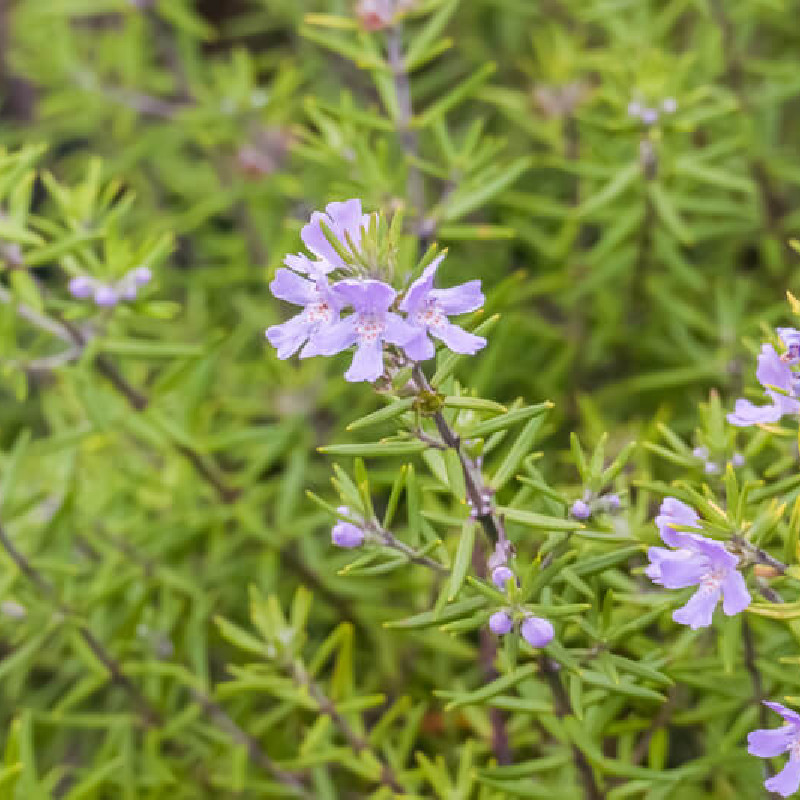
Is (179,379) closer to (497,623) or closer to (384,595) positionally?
(384,595)

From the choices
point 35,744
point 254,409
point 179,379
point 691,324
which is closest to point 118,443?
point 254,409

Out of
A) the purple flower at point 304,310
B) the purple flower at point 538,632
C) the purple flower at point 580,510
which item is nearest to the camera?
the purple flower at point 304,310

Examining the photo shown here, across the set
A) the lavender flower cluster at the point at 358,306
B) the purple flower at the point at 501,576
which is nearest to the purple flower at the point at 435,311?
the lavender flower cluster at the point at 358,306

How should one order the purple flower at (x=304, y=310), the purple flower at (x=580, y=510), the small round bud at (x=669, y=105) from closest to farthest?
the purple flower at (x=304, y=310), the purple flower at (x=580, y=510), the small round bud at (x=669, y=105)

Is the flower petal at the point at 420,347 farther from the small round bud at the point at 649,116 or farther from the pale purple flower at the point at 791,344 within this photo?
the small round bud at the point at 649,116

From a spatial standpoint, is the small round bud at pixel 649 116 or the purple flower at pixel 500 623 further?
the small round bud at pixel 649 116

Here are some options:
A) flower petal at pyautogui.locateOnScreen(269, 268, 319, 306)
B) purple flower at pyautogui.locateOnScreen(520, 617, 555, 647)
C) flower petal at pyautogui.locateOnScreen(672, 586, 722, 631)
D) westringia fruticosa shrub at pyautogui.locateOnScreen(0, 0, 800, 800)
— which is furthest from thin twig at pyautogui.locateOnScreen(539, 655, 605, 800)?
flower petal at pyautogui.locateOnScreen(269, 268, 319, 306)

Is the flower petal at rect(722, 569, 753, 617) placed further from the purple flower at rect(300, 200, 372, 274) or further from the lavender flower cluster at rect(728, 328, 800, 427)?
the purple flower at rect(300, 200, 372, 274)
